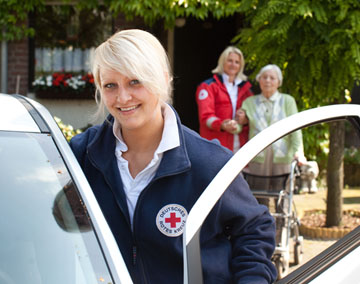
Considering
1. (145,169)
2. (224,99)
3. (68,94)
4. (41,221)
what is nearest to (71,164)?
(41,221)

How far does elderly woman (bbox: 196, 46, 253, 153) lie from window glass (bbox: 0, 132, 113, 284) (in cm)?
335

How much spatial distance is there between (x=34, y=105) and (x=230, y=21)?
26.5ft

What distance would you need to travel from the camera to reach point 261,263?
1.83 m

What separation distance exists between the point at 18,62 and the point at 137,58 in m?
7.43

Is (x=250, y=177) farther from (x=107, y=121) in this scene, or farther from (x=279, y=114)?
(x=107, y=121)

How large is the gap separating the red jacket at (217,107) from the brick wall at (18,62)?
4.59m

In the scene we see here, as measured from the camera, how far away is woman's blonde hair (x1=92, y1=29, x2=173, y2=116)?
1.83 m

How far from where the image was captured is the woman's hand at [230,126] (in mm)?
4836

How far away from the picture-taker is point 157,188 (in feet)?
6.14

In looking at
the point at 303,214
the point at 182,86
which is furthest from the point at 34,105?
the point at 182,86

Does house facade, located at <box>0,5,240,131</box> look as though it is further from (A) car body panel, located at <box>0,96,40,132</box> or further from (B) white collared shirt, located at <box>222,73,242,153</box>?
(A) car body panel, located at <box>0,96,40,132</box>

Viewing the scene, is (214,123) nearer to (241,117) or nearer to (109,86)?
(241,117)

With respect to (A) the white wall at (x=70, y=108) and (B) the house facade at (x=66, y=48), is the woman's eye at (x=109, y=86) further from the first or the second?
(A) the white wall at (x=70, y=108)

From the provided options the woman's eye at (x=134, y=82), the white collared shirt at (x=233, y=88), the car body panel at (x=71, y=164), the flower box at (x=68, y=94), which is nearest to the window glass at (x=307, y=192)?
the white collared shirt at (x=233, y=88)
